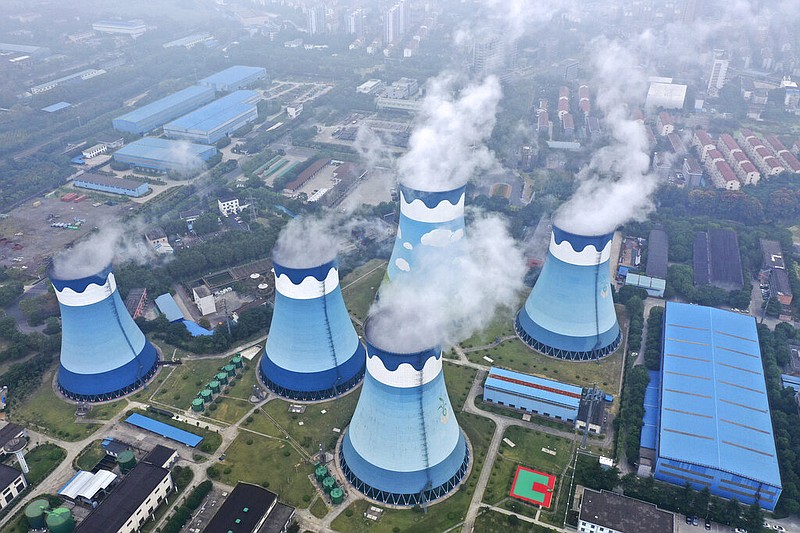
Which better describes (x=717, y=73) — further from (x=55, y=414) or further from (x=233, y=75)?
(x=55, y=414)

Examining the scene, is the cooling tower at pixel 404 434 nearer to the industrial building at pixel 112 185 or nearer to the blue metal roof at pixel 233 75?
the industrial building at pixel 112 185

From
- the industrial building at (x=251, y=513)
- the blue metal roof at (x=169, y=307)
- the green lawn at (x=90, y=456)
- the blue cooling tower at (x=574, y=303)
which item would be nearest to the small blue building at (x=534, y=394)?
the blue cooling tower at (x=574, y=303)

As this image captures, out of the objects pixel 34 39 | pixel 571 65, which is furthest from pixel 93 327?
pixel 34 39

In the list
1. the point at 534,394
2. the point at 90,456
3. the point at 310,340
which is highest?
the point at 310,340

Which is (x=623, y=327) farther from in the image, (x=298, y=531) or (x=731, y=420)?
(x=298, y=531)

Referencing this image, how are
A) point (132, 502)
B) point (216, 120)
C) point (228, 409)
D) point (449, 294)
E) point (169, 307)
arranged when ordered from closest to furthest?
point (132, 502)
point (228, 409)
point (449, 294)
point (169, 307)
point (216, 120)

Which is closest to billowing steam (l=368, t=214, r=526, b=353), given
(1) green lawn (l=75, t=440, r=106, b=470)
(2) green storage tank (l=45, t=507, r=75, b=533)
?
(2) green storage tank (l=45, t=507, r=75, b=533)

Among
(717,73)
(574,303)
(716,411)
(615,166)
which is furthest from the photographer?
(717,73)

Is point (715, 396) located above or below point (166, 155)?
above

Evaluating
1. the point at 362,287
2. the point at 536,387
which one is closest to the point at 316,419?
the point at 536,387
